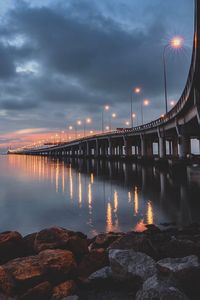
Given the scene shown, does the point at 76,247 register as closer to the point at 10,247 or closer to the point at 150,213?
the point at 10,247

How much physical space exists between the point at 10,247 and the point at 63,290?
11.6ft

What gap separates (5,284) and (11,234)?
3032 mm

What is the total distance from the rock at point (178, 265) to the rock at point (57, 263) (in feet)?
9.09

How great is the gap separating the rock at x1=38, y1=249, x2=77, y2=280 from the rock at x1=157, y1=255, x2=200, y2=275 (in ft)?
9.09

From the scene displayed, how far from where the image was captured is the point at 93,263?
27.3 feet

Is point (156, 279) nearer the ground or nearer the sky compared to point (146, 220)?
nearer the sky

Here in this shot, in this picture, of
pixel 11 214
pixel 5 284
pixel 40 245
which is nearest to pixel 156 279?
pixel 5 284

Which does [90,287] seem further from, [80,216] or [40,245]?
[80,216]

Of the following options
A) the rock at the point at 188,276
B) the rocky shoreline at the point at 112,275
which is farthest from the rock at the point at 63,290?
the rock at the point at 188,276

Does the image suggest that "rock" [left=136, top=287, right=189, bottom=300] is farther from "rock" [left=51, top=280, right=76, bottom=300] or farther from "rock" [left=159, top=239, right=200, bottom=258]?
"rock" [left=159, top=239, right=200, bottom=258]

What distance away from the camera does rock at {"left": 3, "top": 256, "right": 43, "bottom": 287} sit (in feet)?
23.3

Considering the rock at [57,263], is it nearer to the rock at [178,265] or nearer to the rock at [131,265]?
the rock at [131,265]

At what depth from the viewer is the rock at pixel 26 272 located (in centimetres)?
709

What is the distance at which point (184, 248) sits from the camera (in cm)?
827
